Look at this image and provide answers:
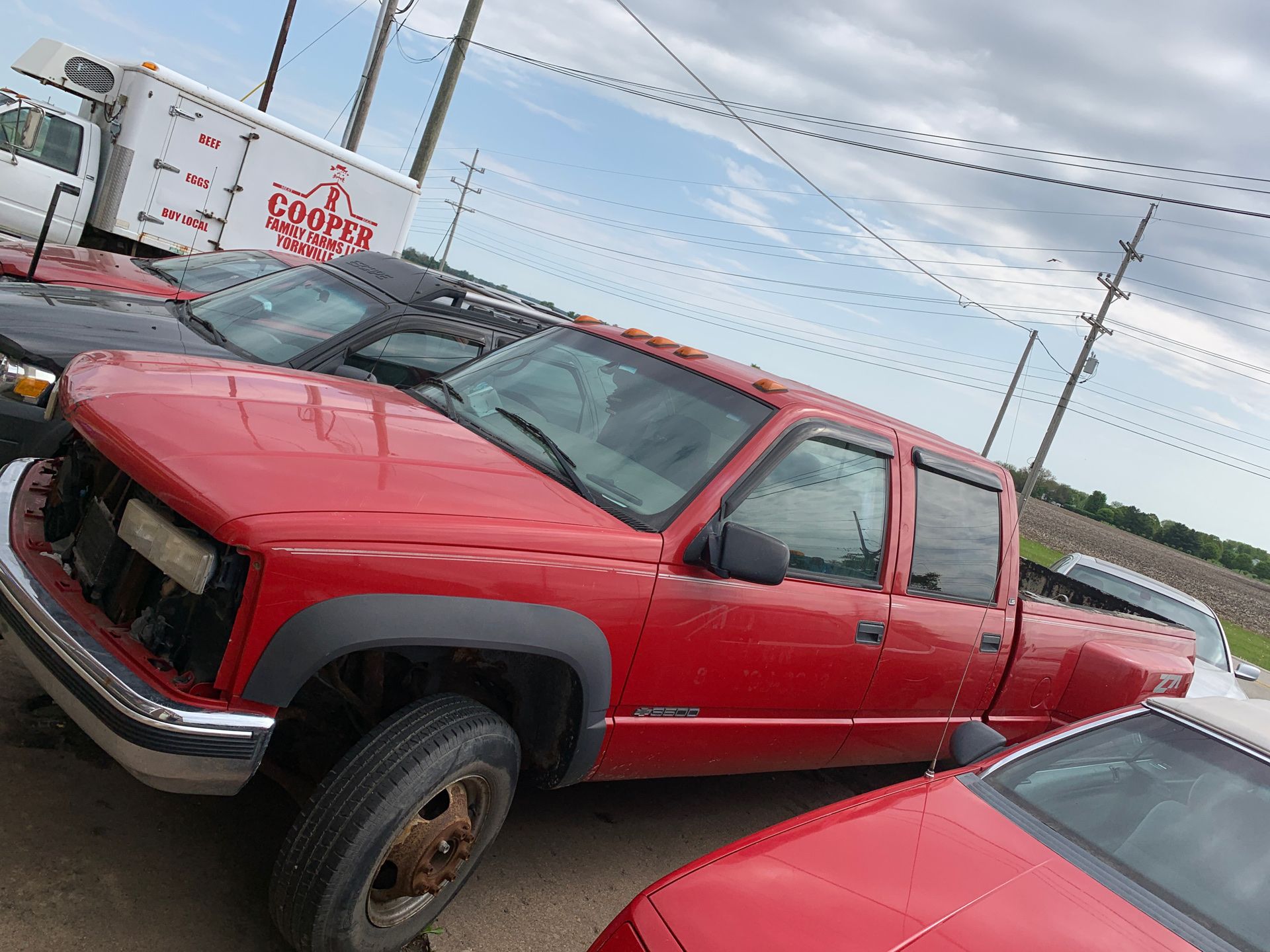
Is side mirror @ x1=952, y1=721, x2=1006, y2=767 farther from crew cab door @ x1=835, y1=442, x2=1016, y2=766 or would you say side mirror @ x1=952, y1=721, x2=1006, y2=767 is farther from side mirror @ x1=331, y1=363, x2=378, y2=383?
side mirror @ x1=331, y1=363, x2=378, y2=383

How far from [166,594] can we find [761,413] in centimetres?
213

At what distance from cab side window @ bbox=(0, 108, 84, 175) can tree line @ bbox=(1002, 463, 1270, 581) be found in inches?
2929

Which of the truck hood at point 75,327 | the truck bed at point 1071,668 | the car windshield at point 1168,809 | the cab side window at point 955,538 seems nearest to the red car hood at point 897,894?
the car windshield at point 1168,809

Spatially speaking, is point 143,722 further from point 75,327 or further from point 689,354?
point 75,327

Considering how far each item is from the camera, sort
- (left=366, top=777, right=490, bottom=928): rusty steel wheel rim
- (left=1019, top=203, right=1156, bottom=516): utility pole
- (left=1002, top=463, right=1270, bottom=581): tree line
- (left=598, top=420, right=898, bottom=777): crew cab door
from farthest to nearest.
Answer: (left=1002, top=463, right=1270, bottom=581): tree line
(left=1019, top=203, right=1156, bottom=516): utility pole
(left=598, top=420, right=898, bottom=777): crew cab door
(left=366, top=777, right=490, bottom=928): rusty steel wheel rim

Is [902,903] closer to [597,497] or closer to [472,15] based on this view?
[597,497]

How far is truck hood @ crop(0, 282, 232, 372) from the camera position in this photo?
4668mm

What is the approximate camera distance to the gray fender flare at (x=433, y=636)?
238 centimetres

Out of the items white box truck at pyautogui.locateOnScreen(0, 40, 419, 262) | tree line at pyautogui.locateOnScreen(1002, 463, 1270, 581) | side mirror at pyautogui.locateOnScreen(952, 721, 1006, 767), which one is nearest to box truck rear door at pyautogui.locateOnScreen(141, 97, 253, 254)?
white box truck at pyautogui.locateOnScreen(0, 40, 419, 262)

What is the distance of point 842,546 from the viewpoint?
3.91 m

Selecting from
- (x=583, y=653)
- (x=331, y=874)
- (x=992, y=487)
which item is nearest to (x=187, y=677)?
(x=331, y=874)

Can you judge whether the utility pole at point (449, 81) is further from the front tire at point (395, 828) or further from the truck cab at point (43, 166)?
the front tire at point (395, 828)

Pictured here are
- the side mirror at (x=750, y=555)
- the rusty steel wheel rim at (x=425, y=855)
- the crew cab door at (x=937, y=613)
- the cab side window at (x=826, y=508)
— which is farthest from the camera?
the crew cab door at (x=937, y=613)

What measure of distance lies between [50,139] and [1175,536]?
8378 centimetres
